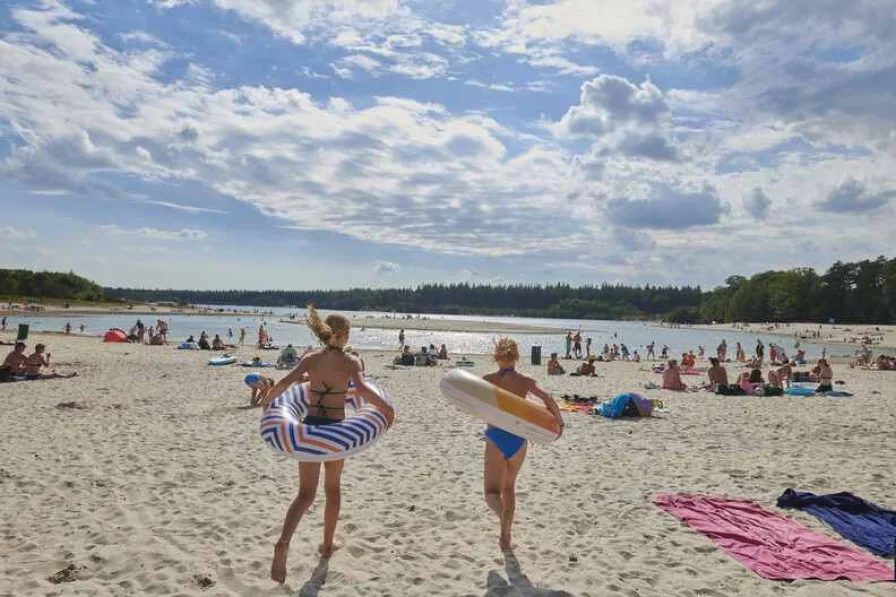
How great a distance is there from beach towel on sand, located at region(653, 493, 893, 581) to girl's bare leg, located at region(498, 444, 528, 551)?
62.0 inches

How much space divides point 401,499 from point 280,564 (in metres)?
1.84

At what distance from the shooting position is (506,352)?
4.45 meters

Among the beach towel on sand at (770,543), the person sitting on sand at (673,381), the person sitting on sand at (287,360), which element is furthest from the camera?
the person sitting on sand at (287,360)

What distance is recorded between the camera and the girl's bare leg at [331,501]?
396 centimetres

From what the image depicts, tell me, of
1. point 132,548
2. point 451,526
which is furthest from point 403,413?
point 132,548

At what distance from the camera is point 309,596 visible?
3.63 m

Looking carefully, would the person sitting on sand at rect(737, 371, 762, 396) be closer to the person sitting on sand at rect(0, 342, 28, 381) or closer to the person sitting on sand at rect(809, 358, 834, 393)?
the person sitting on sand at rect(809, 358, 834, 393)

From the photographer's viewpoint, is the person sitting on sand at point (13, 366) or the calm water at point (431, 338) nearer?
the person sitting on sand at point (13, 366)

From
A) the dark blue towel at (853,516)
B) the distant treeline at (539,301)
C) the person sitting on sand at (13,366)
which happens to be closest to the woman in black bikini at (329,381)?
the dark blue towel at (853,516)

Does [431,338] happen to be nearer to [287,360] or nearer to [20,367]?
[287,360]

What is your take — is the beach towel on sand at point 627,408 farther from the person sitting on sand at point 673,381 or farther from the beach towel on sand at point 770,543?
the person sitting on sand at point 673,381

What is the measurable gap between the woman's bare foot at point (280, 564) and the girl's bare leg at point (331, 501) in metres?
0.37

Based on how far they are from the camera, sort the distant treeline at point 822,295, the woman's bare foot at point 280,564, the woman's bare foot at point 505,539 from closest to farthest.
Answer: the woman's bare foot at point 280,564
the woman's bare foot at point 505,539
the distant treeline at point 822,295

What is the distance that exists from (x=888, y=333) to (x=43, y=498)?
80722 millimetres
